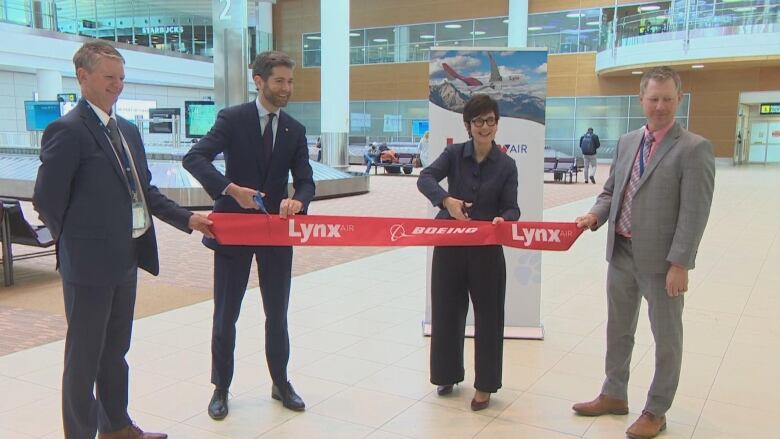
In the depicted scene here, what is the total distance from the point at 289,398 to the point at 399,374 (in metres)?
0.86

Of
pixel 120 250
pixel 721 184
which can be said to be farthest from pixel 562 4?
pixel 120 250

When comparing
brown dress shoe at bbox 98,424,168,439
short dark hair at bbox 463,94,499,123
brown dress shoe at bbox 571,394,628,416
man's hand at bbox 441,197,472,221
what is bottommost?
brown dress shoe at bbox 571,394,628,416

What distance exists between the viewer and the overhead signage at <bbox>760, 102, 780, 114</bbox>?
29800 millimetres

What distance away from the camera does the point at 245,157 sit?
3.41 metres

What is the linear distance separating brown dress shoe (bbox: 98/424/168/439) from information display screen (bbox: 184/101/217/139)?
1406 centimetres

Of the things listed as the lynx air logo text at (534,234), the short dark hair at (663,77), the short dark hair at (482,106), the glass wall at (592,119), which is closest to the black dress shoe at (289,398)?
the lynx air logo text at (534,234)

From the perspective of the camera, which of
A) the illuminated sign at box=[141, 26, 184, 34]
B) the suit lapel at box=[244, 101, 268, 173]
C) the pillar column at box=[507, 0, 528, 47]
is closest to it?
the suit lapel at box=[244, 101, 268, 173]

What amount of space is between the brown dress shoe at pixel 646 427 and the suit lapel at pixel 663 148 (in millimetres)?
1241

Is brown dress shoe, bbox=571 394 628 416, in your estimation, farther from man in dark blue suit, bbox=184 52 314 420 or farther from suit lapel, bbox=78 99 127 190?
suit lapel, bbox=78 99 127 190

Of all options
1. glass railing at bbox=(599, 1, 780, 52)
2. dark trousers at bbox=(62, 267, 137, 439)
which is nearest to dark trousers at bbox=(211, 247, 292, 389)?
dark trousers at bbox=(62, 267, 137, 439)

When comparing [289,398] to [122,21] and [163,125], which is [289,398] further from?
[122,21]

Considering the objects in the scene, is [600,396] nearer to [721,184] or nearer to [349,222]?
[349,222]

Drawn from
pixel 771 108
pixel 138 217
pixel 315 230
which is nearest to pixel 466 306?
pixel 315 230

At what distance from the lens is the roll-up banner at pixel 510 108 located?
15.6ft
